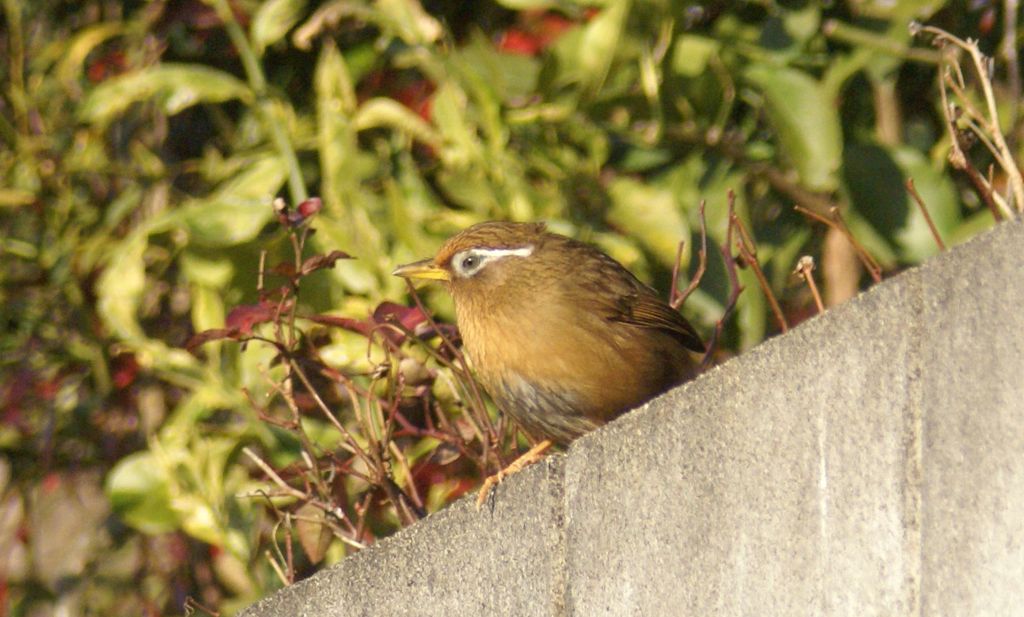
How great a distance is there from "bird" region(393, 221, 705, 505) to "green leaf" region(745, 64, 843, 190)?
2.03 feet

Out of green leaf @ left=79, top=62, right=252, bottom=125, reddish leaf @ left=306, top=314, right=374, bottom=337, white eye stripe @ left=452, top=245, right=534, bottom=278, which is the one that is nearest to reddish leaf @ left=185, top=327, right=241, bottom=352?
reddish leaf @ left=306, top=314, right=374, bottom=337

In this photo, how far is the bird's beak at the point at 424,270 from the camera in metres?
4.24

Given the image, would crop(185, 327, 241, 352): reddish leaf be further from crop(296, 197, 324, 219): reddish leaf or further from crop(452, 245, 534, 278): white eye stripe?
crop(452, 245, 534, 278): white eye stripe

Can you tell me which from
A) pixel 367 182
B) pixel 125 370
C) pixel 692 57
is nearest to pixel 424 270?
pixel 367 182

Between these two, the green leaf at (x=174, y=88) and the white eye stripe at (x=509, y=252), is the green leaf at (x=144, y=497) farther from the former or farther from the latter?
the white eye stripe at (x=509, y=252)

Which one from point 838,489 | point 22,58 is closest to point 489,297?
point 838,489

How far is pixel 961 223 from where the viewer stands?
14.8 feet

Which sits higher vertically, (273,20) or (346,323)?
(273,20)

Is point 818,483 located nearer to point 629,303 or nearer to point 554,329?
A: point 554,329

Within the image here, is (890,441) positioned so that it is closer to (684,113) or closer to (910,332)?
(910,332)

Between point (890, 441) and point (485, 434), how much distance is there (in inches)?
63.1

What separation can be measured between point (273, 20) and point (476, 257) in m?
1.32

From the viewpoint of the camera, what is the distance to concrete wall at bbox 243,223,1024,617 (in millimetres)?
2143

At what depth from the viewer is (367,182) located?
4.99 m
